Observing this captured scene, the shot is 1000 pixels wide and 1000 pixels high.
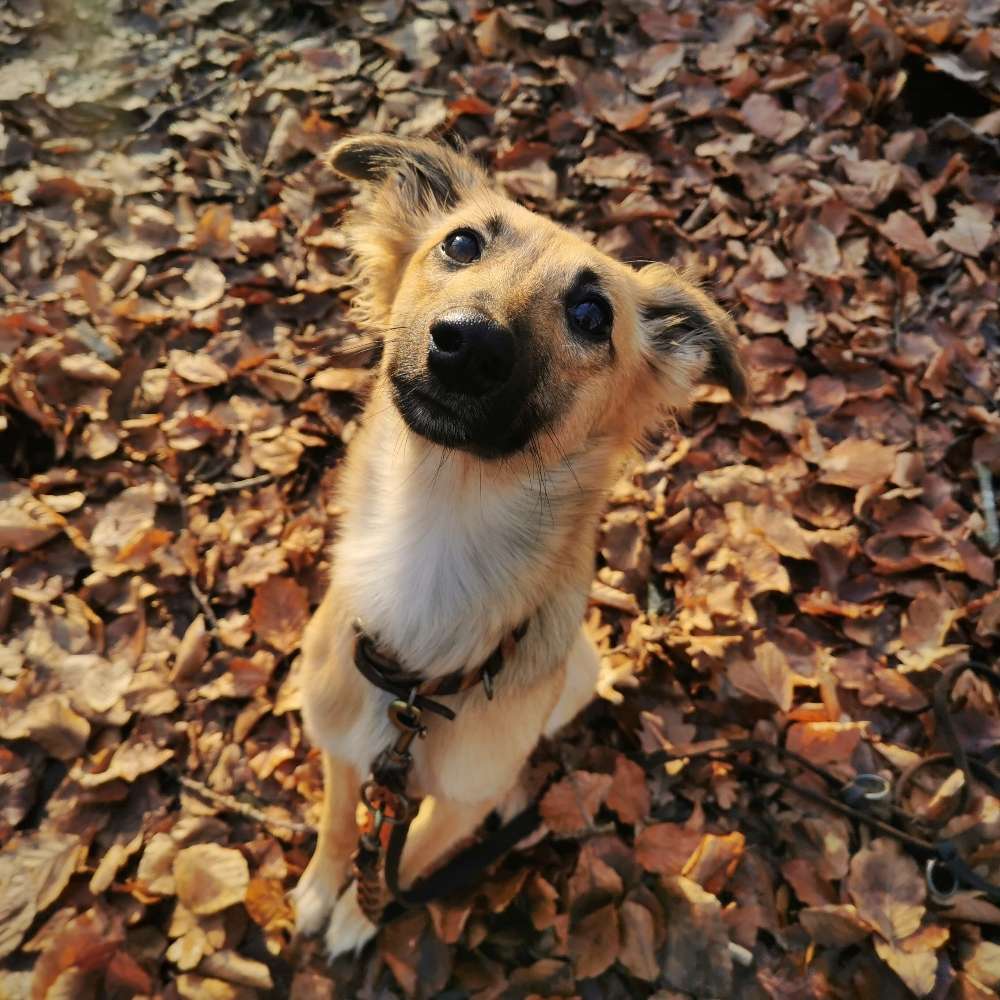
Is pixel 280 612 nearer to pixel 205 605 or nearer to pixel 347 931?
pixel 205 605

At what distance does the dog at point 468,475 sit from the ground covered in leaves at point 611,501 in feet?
1.28

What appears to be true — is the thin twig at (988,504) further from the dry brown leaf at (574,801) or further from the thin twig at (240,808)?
the thin twig at (240,808)

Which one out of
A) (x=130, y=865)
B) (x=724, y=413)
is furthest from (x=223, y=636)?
(x=724, y=413)

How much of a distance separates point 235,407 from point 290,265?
980 mm

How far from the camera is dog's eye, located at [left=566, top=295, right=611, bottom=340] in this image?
7.27 ft

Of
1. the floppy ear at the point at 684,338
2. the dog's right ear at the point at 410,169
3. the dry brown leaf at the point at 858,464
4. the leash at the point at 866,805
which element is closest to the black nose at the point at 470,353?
the floppy ear at the point at 684,338

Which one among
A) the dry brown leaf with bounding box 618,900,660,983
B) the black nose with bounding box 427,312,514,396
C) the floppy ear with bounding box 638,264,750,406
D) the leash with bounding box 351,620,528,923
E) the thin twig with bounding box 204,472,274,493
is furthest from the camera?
the thin twig with bounding box 204,472,274,493

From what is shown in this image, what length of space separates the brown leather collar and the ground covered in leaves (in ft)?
3.15

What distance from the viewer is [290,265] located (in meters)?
4.26

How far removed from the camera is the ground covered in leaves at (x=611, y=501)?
2.62 meters

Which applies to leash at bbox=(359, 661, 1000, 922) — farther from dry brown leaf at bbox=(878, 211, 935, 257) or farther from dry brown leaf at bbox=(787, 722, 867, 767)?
dry brown leaf at bbox=(878, 211, 935, 257)

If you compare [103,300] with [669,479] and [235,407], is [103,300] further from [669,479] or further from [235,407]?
[669,479]

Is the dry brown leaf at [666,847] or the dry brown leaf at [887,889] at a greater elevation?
the dry brown leaf at [887,889]

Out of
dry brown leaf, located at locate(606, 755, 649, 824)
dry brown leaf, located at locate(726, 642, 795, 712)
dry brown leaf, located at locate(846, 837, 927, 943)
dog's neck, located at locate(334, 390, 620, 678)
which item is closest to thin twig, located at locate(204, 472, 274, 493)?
dog's neck, located at locate(334, 390, 620, 678)
